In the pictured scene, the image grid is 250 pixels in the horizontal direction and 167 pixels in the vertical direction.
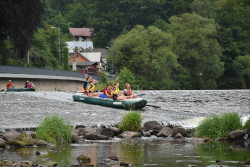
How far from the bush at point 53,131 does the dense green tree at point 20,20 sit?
28.0 meters

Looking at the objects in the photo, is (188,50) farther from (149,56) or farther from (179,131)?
(179,131)

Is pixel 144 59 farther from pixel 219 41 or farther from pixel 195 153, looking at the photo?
pixel 195 153

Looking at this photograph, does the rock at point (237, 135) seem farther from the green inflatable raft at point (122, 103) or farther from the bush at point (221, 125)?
the green inflatable raft at point (122, 103)

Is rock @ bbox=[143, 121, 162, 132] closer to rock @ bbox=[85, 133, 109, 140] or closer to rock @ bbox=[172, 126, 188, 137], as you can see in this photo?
rock @ bbox=[172, 126, 188, 137]

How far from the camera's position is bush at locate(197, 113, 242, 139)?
21953 millimetres

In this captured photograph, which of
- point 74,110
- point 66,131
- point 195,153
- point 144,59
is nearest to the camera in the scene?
point 195,153

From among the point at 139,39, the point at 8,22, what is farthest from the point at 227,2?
the point at 8,22

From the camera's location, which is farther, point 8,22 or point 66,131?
point 8,22

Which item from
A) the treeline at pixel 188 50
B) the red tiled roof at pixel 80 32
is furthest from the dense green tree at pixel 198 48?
the red tiled roof at pixel 80 32

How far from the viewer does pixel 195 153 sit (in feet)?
60.7

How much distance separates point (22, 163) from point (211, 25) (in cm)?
7256

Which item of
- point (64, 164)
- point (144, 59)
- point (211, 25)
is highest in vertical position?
point (211, 25)

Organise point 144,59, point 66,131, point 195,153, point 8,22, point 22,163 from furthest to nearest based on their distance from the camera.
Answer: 1. point 144,59
2. point 8,22
3. point 66,131
4. point 195,153
5. point 22,163

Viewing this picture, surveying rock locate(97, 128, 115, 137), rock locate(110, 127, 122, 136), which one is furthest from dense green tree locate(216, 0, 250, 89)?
rock locate(97, 128, 115, 137)
